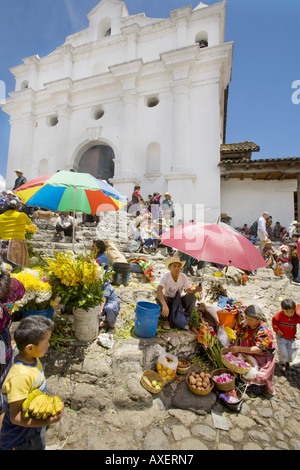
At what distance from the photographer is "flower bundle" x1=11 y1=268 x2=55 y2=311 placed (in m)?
3.18

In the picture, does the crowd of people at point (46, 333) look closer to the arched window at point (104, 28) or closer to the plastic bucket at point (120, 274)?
the plastic bucket at point (120, 274)

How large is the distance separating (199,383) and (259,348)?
3.45 feet

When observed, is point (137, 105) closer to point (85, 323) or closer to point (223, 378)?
point (85, 323)

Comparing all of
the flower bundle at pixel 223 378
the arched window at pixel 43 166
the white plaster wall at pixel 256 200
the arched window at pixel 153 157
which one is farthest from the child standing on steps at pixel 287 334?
the arched window at pixel 43 166

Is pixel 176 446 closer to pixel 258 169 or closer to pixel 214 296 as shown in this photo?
pixel 214 296

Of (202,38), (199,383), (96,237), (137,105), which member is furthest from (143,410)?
(202,38)

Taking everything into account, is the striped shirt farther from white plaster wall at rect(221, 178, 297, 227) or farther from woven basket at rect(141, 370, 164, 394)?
white plaster wall at rect(221, 178, 297, 227)

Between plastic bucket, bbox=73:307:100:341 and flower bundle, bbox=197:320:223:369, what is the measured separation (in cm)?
177

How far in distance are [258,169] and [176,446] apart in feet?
44.7

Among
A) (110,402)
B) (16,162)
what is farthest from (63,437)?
(16,162)

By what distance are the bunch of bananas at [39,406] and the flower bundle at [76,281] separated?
4.84ft

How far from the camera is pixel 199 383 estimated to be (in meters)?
3.22

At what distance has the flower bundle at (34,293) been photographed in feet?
10.4

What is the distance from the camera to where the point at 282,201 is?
14070 millimetres
